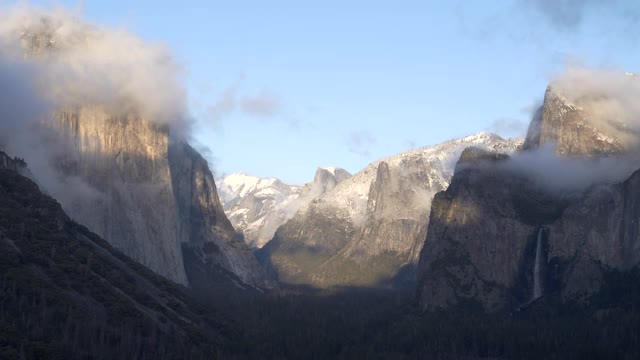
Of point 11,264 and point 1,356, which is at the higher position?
point 11,264

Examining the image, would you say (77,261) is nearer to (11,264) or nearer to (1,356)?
(11,264)

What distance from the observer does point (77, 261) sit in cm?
19700

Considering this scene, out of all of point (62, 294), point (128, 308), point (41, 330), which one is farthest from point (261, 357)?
point (41, 330)

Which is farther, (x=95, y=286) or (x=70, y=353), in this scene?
(x=95, y=286)

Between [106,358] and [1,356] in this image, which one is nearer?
[1,356]

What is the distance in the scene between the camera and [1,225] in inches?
7505

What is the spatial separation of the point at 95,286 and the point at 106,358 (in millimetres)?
35850

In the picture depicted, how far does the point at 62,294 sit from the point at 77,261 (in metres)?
22.3

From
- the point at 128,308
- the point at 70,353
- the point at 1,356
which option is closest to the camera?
the point at 1,356

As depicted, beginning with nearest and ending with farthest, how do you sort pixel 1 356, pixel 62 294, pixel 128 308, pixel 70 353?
pixel 1 356
pixel 70 353
pixel 62 294
pixel 128 308

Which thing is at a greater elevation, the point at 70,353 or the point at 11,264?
the point at 11,264

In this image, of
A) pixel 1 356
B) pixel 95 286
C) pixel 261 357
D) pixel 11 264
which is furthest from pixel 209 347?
pixel 1 356

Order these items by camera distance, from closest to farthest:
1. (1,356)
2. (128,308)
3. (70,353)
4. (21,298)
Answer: (1,356), (70,353), (21,298), (128,308)

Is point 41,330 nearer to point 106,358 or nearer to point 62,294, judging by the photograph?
point 106,358
